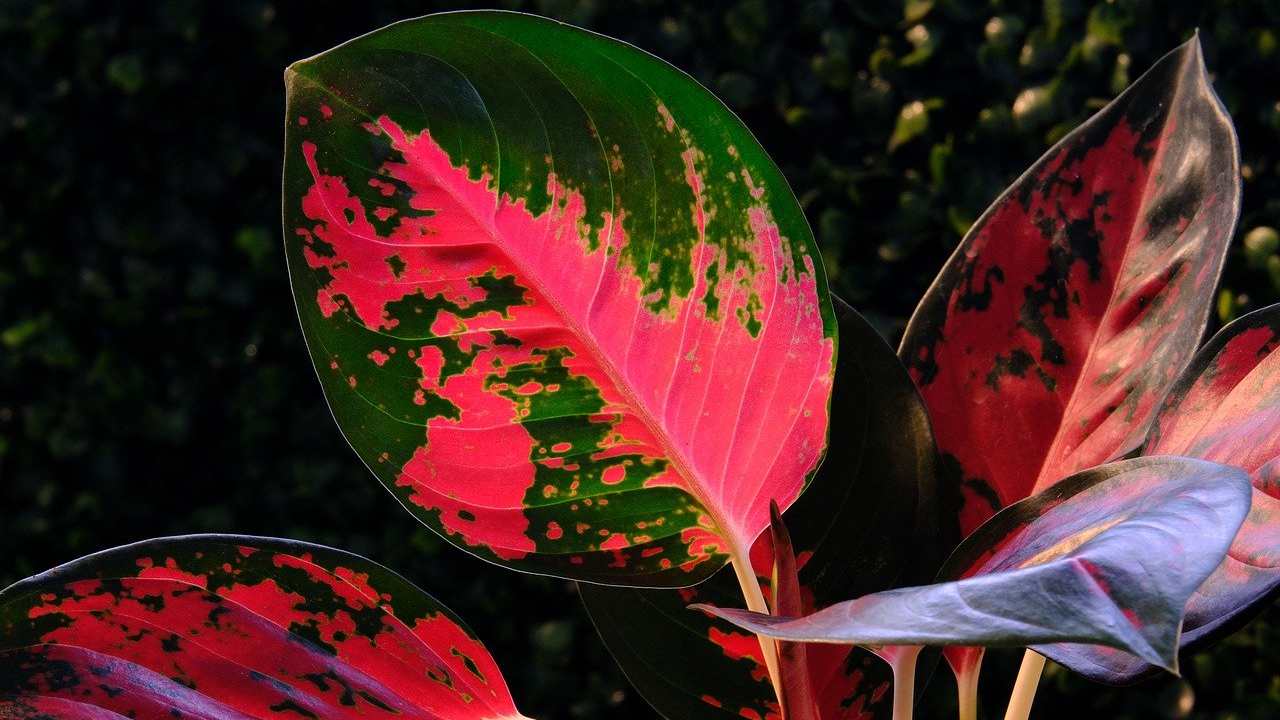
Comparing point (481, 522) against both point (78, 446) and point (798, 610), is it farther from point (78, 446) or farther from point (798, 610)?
point (78, 446)

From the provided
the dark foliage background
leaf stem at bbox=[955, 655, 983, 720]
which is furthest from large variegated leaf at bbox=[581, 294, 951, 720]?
the dark foliage background

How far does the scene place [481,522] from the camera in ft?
1.11

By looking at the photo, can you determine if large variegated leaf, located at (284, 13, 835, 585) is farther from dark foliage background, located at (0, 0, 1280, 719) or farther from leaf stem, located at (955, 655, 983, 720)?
dark foliage background, located at (0, 0, 1280, 719)

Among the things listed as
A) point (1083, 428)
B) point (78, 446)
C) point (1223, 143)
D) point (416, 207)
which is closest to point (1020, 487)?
point (1083, 428)

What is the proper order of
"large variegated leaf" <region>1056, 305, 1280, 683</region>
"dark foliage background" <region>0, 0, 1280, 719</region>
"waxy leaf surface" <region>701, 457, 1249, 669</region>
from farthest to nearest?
"dark foliage background" <region>0, 0, 1280, 719</region>
"large variegated leaf" <region>1056, 305, 1280, 683</region>
"waxy leaf surface" <region>701, 457, 1249, 669</region>

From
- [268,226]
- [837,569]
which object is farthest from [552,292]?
[268,226]

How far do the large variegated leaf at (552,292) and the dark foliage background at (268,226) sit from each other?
858 mm

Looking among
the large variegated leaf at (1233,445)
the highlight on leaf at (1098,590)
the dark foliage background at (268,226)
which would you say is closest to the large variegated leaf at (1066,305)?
the large variegated leaf at (1233,445)

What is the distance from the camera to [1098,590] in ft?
0.61

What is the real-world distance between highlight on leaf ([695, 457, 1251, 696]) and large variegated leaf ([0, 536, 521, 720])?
0.48 feet

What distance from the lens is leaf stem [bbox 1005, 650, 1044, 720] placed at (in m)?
0.34

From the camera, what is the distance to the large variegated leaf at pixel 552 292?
0.30 m

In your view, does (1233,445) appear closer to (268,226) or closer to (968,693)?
(968,693)

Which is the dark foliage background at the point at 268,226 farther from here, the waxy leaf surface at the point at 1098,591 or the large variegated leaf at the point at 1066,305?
the waxy leaf surface at the point at 1098,591
